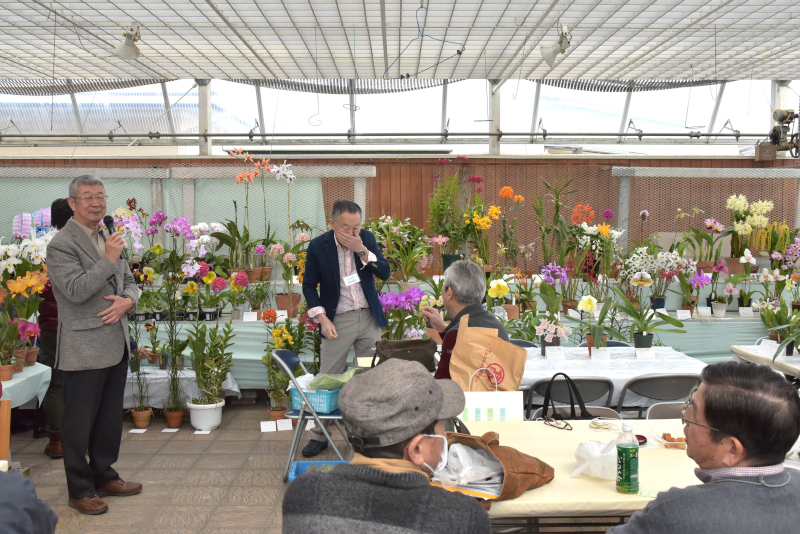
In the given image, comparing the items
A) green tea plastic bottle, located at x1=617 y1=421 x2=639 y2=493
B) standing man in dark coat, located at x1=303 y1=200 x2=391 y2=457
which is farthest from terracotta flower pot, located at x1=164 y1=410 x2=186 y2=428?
green tea plastic bottle, located at x1=617 y1=421 x2=639 y2=493

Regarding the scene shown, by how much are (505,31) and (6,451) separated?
4238mm

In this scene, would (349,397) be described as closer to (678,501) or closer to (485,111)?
(678,501)

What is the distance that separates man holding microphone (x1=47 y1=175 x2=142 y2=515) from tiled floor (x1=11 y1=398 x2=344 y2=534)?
217 mm

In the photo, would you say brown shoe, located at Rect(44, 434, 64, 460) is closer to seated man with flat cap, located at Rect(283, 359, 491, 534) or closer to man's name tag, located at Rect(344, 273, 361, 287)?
man's name tag, located at Rect(344, 273, 361, 287)

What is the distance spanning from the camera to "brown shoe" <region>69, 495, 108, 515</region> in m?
3.25

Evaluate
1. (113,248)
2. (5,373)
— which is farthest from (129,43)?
(5,373)

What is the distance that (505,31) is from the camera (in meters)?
4.93

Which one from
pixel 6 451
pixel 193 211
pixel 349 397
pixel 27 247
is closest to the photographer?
pixel 349 397

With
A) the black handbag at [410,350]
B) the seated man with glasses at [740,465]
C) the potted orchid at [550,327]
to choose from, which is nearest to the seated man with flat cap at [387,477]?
the seated man with glasses at [740,465]

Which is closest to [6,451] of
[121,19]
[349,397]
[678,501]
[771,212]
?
[349,397]

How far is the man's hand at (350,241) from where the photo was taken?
3.91 m

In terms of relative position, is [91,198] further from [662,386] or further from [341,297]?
[662,386]

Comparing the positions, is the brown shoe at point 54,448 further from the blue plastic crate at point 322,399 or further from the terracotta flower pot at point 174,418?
the blue plastic crate at point 322,399

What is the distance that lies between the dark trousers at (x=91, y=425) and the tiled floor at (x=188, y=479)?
18cm
